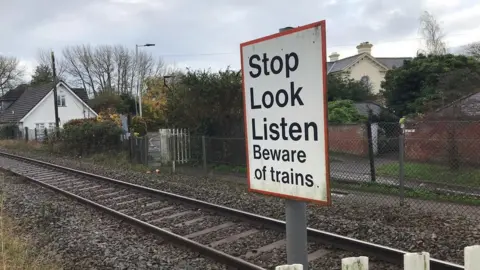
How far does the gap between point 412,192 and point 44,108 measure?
4964 centimetres

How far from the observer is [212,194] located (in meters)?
10.9

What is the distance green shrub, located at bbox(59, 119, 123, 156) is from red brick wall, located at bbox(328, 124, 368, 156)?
11.8 metres

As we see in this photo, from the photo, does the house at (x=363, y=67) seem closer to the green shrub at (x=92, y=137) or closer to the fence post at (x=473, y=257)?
the green shrub at (x=92, y=137)

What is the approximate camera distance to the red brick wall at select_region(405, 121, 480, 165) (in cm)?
1112

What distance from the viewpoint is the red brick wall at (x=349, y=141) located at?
13242mm

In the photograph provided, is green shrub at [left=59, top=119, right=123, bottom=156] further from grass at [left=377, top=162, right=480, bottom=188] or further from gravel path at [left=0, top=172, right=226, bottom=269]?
grass at [left=377, top=162, right=480, bottom=188]

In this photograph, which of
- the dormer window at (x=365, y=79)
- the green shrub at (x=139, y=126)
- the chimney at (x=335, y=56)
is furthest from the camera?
the chimney at (x=335, y=56)

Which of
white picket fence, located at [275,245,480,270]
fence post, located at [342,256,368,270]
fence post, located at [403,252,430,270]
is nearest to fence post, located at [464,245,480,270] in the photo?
white picket fence, located at [275,245,480,270]

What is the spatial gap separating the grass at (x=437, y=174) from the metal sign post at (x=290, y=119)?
946 centimetres

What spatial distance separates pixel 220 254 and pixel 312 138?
3929mm

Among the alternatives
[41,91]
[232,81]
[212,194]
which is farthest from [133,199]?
[41,91]

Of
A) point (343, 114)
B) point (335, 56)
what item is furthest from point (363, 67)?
point (343, 114)

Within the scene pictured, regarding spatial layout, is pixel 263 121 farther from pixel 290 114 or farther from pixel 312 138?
pixel 312 138

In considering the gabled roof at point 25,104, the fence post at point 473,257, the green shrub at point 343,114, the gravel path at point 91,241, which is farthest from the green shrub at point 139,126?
the fence post at point 473,257
